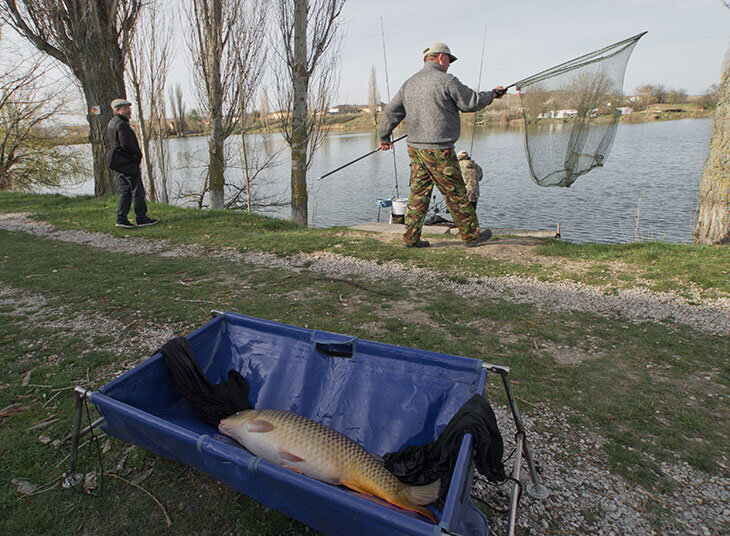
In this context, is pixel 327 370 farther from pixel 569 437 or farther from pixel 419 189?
pixel 419 189

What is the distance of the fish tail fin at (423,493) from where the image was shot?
190 centimetres

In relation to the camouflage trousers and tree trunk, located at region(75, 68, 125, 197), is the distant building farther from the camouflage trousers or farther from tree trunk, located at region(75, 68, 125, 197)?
tree trunk, located at region(75, 68, 125, 197)

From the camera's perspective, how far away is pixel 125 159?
816 centimetres

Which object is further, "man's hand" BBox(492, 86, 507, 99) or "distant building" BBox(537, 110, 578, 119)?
"distant building" BBox(537, 110, 578, 119)

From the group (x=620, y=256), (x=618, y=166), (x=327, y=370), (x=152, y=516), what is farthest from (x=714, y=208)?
(x=618, y=166)

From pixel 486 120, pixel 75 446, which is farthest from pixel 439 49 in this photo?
pixel 486 120

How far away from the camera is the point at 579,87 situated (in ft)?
19.6

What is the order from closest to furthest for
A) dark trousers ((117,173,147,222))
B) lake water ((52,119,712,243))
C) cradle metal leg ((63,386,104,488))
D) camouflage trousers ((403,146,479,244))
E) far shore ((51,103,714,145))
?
cradle metal leg ((63,386,104,488)) < camouflage trousers ((403,146,479,244)) < dark trousers ((117,173,147,222)) < lake water ((52,119,712,243)) < far shore ((51,103,714,145))

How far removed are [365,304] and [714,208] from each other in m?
6.78

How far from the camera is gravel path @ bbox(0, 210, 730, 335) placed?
4.27m

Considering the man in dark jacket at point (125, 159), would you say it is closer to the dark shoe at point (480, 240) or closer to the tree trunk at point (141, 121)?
the dark shoe at point (480, 240)

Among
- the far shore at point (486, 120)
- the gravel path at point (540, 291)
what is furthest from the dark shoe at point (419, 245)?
the far shore at point (486, 120)

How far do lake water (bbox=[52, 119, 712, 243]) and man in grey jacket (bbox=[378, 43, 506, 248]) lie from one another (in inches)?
213

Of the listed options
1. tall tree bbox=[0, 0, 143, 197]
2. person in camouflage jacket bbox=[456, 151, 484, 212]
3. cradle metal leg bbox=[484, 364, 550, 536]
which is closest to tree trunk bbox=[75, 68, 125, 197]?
tall tree bbox=[0, 0, 143, 197]
